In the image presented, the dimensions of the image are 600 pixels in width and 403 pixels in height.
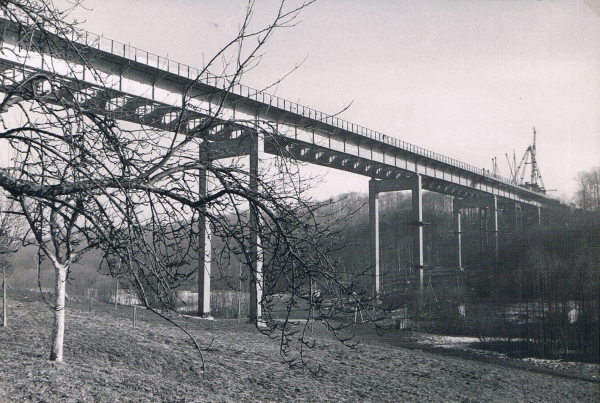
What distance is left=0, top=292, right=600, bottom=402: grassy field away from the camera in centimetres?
937

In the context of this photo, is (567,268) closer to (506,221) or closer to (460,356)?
(460,356)

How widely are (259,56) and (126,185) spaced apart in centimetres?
172

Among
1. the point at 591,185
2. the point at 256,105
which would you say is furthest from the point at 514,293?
the point at 256,105

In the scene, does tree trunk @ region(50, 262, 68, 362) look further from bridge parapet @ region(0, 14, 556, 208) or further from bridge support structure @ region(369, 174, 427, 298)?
bridge support structure @ region(369, 174, 427, 298)

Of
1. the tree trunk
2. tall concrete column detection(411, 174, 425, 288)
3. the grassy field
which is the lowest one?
the grassy field

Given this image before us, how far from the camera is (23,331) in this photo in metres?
13.4

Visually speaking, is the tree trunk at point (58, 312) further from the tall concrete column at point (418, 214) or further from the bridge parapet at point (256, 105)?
the tall concrete column at point (418, 214)

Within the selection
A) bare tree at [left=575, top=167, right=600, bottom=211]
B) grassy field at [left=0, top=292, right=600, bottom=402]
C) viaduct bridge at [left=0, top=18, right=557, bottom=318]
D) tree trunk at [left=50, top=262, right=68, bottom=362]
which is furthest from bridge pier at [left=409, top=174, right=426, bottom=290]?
tree trunk at [left=50, top=262, right=68, bottom=362]

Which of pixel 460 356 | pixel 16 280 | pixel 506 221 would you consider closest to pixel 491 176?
pixel 506 221

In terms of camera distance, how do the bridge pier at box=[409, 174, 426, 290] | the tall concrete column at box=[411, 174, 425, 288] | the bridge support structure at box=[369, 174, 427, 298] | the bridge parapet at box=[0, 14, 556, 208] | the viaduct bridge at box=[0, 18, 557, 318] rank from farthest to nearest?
the tall concrete column at box=[411, 174, 425, 288] < the bridge pier at box=[409, 174, 426, 290] < the bridge support structure at box=[369, 174, 427, 298] < the viaduct bridge at box=[0, 18, 557, 318] < the bridge parapet at box=[0, 14, 556, 208]

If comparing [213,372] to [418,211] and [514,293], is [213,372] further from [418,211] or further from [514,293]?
[418,211]

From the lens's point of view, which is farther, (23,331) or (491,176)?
(491,176)

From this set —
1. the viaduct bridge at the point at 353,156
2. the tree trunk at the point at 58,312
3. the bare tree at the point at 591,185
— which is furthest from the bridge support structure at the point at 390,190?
the tree trunk at the point at 58,312

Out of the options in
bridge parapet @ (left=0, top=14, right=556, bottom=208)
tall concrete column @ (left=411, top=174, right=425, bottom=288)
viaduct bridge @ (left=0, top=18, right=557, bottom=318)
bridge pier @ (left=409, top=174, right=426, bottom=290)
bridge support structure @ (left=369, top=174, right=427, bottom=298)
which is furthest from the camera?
tall concrete column @ (left=411, top=174, right=425, bottom=288)
